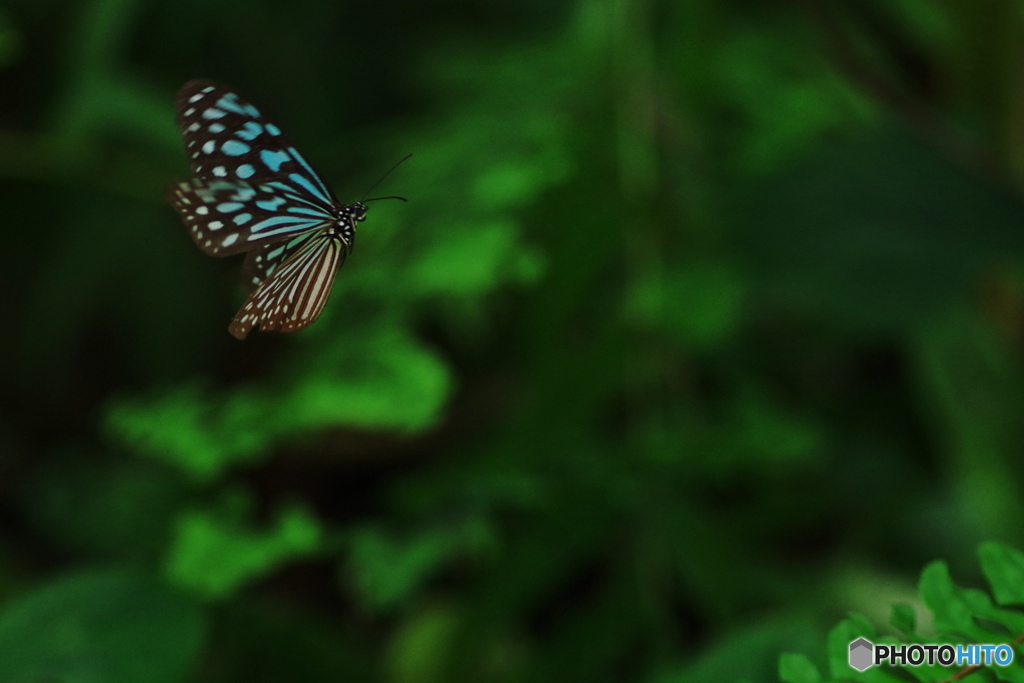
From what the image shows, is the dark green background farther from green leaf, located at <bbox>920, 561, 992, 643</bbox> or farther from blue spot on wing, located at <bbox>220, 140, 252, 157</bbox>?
blue spot on wing, located at <bbox>220, 140, 252, 157</bbox>

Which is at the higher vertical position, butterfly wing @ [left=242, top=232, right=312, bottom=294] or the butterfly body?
the butterfly body

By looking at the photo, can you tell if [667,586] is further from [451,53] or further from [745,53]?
[451,53]

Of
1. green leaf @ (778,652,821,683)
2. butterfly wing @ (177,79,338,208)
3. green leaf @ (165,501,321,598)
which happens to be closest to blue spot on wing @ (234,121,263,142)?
butterfly wing @ (177,79,338,208)

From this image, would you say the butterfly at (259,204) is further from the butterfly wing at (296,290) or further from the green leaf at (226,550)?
the green leaf at (226,550)

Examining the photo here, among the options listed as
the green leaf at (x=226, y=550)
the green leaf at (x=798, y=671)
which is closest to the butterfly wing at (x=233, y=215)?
the green leaf at (x=798, y=671)

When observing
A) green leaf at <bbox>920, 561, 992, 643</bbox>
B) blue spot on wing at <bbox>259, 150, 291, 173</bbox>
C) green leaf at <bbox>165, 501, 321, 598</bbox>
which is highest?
blue spot on wing at <bbox>259, 150, 291, 173</bbox>

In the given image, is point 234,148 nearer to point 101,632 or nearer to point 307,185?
point 307,185

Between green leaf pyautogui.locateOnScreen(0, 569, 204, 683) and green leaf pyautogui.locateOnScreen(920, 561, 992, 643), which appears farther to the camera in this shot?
green leaf pyautogui.locateOnScreen(0, 569, 204, 683)

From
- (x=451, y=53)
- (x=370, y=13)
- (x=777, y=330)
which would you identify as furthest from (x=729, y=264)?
(x=370, y=13)
